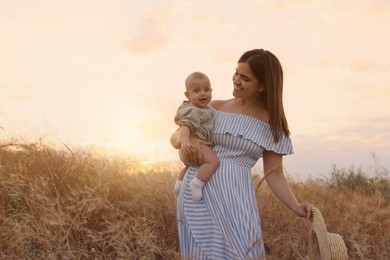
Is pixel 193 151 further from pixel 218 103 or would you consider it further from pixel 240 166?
pixel 218 103

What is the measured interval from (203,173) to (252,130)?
1.36 ft

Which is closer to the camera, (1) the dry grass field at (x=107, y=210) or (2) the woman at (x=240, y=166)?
(2) the woman at (x=240, y=166)

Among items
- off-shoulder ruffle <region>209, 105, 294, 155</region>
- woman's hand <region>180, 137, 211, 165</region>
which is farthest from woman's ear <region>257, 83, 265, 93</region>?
woman's hand <region>180, 137, 211, 165</region>

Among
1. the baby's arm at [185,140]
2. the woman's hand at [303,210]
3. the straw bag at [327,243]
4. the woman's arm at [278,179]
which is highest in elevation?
the baby's arm at [185,140]

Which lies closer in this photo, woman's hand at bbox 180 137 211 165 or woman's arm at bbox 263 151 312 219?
woman's hand at bbox 180 137 211 165

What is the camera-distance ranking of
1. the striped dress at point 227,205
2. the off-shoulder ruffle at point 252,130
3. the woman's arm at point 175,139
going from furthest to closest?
the woman's arm at point 175,139 < the off-shoulder ruffle at point 252,130 < the striped dress at point 227,205

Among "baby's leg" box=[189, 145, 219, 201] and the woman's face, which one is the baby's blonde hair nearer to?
the woman's face

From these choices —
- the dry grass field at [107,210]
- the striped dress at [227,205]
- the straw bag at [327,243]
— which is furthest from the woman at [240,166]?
the dry grass field at [107,210]

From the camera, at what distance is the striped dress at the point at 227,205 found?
309 cm

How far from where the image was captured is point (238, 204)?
3.12 metres

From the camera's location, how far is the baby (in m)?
3.12

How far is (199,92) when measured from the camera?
3408mm

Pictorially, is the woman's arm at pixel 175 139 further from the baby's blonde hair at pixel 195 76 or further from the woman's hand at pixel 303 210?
the woman's hand at pixel 303 210

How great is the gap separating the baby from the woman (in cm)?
5
